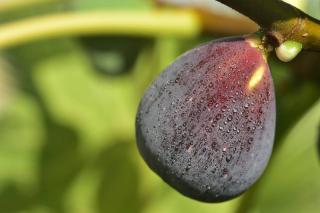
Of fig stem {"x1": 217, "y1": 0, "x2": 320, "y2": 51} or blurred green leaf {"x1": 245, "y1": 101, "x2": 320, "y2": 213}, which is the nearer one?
fig stem {"x1": 217, "y1": 0, "x2": 320, "y2": 51}

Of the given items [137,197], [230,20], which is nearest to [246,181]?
[230,20]

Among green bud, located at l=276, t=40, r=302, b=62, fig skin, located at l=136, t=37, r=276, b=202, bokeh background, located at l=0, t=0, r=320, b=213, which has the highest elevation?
green bud, located at l=276, t=40, r=302, b=62

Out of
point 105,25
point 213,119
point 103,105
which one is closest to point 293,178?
point 105,25

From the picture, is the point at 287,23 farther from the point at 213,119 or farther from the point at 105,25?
the point at 105,25

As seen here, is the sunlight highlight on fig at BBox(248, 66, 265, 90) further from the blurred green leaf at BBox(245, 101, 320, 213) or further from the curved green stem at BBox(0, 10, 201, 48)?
the curved green stem at BBox(0, 10, 201, 48)

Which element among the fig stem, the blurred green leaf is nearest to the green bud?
the fig stem
